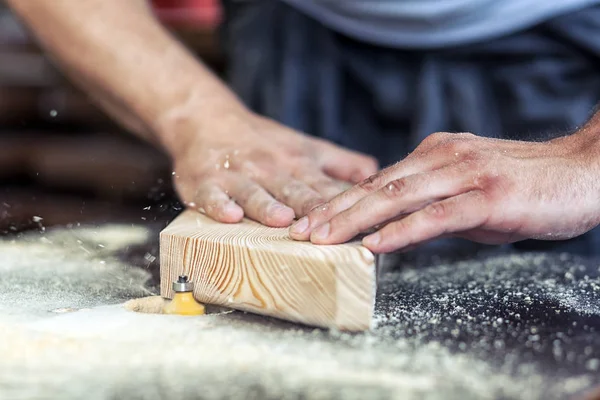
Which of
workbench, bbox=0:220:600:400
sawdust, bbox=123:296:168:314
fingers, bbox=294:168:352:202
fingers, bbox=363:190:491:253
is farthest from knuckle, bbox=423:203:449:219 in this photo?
sawdust, bbox=123:296:168:314

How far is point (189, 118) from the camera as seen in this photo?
3.97 feet

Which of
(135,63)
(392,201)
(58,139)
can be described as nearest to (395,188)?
(392,201)

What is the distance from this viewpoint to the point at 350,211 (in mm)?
830

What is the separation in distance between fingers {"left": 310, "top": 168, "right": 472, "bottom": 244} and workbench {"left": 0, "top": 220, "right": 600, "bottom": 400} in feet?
0.34

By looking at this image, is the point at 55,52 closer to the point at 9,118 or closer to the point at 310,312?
the point at 310,312

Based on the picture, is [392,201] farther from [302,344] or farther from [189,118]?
[189,118]

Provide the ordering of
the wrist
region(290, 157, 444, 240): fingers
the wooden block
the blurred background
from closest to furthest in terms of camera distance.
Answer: the wooden block, region(290, 157, 444, 240): fingers, the wrist, the blurred background

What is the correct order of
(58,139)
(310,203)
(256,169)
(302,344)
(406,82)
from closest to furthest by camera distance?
(302,344)
(310,203)
(256,169)
(406,82)
(58,139)

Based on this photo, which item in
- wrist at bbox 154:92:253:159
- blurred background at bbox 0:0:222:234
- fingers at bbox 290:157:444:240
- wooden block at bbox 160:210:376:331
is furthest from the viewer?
blurred background at bbox 0:0:222:234

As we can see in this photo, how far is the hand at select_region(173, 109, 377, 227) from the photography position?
0.98m

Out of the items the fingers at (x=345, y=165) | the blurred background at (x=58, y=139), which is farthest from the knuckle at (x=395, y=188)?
the blurred background at (x=58, y=139)

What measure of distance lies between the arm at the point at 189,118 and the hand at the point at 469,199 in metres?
0.13

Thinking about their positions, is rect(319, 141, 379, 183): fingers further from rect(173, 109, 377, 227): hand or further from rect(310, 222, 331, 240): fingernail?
rect(310, 222, 331, 240): fingernail

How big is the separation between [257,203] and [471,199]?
0.29 meters
